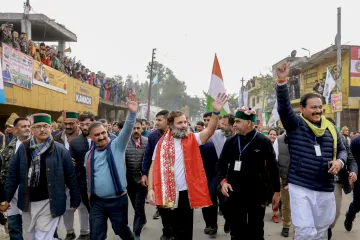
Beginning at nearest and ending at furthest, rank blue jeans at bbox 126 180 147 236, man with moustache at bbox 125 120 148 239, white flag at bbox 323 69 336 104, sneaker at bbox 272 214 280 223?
blue jeans at bbox 126 180 147 236 → man with moustache at bbox 125 120 148 239 → sneaker at bbox 272 214 280 223 → white flag at bbox 323 69 336 104

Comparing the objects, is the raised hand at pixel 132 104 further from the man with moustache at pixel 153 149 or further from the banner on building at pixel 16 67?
the banner on building at pixel 16 67

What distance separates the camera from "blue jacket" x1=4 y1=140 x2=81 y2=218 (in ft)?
13.2

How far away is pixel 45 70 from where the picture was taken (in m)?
12.8

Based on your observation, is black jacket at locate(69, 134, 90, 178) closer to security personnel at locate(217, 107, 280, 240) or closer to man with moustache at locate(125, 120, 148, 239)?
man with moustache at locate(125, 120, 148, 239)

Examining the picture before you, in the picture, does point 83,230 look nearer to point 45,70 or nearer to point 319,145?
point 319,145

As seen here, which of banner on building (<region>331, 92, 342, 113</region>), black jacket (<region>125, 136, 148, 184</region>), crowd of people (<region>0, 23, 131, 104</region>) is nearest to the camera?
black jacket (<region>125, 136, 148, 184</region>)

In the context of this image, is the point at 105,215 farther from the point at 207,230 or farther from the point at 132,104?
the point at 207,230

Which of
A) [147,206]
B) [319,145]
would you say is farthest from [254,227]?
[147,206]

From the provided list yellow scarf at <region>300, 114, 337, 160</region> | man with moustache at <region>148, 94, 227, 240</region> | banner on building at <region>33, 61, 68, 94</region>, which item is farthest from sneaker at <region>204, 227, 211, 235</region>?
banner on building at <region>33, 61, 68, 94</region>

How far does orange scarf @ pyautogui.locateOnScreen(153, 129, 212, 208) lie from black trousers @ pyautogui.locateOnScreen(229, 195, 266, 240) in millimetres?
373

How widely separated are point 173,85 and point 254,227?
89611 mm

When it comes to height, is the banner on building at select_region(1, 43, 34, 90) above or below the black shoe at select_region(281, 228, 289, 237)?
above

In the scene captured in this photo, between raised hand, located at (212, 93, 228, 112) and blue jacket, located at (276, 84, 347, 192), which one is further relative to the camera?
raised hand, located at (212, 93, 228, 112)

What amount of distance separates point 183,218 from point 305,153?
5.15ft
